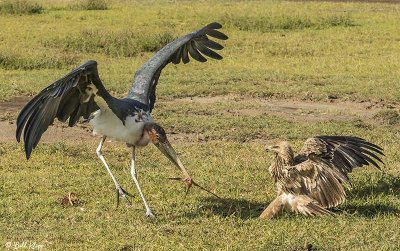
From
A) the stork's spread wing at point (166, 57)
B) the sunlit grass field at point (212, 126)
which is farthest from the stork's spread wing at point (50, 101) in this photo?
the stork's spread wing at point (166, 57)

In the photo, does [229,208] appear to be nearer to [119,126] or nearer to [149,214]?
A: [149,214]

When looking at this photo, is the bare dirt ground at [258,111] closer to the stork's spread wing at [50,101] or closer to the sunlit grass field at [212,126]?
the sunlit grass field at [212,126]

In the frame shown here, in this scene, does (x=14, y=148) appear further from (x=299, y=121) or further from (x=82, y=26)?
(x=82, y=26)

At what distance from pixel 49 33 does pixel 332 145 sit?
1084 cm

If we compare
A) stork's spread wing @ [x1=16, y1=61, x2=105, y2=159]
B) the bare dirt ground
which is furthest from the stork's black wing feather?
the bare dirt ground

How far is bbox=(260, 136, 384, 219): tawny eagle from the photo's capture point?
5934 mm

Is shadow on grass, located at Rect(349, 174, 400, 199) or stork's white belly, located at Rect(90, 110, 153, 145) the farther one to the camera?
shadow on grass, located at Rect(349, 174, 400, 199)

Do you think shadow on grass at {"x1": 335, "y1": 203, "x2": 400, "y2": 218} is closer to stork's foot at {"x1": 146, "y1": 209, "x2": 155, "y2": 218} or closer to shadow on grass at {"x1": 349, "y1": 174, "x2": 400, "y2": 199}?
shadow on grass at {"x1": 349, "y1": 174, "x2": 400, "y2": 199}

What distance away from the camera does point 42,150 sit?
8227mm

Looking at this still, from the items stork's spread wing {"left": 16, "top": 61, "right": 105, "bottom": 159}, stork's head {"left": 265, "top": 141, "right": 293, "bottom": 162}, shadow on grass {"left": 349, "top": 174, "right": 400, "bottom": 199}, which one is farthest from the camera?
shadow on grass {"left": 349, "top": 174, "right": 400, "bottom": 199}

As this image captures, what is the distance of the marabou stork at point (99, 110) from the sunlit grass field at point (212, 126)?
0.55 m

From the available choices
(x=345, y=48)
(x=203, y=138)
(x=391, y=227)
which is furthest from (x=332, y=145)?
(x=345, y=48)

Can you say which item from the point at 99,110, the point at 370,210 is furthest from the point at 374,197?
the point at 99,110

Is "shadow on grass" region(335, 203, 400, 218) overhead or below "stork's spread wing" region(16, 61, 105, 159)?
below
